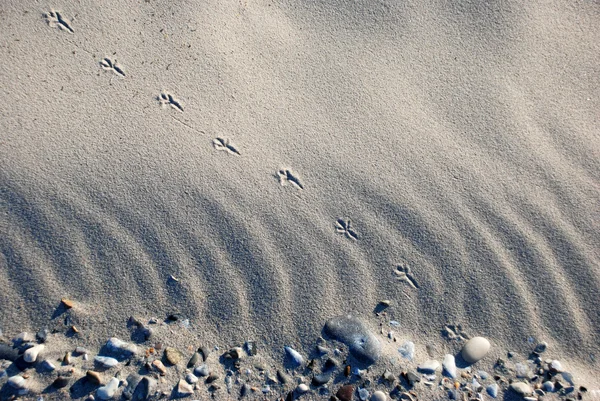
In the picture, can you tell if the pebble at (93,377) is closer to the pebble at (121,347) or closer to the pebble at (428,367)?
the pebble at (121,347)

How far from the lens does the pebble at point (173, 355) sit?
1.94 meters

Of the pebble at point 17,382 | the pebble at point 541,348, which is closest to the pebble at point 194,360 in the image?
the pebble at point 17,382

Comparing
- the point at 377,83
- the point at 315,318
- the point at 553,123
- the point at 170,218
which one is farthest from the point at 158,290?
the point at 553,123

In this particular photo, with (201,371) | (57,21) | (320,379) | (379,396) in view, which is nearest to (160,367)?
(201,371)

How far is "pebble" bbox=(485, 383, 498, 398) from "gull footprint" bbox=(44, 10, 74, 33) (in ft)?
9.80

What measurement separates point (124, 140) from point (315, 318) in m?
1.40

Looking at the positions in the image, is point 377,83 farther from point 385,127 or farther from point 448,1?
point 448,1

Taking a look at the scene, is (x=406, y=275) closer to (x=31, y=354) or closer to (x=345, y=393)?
(x=345, y=393)

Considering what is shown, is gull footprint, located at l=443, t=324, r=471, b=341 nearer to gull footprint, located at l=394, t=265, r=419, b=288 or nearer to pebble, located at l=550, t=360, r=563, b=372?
gull footprint, located at l=394, t=265, r=419, b=288

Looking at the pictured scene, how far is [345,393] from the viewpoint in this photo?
1.95 metres

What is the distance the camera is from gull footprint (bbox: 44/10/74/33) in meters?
2.43

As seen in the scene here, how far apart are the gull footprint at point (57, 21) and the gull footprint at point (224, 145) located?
1095 millimetres

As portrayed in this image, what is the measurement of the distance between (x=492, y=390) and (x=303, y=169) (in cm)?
147

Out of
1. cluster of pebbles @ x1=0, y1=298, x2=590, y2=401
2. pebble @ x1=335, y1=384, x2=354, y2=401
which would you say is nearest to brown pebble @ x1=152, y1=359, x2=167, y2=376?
cluster of pebbles @ x1=0, y1=298, x2=590, y2=401
